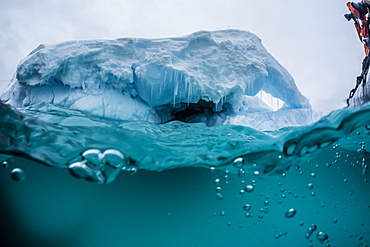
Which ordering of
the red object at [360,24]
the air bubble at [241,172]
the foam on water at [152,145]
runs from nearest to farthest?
1. the foam on water at [152,145]
2. the air bubble at [241,172]
3. the red object at [360,24]

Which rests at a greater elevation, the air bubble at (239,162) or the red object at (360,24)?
the red object at (360,24)

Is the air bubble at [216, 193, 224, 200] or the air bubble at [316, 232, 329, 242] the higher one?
the air bubble at [216, 193, 224, 200]

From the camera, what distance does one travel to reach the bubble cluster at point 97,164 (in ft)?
10.5

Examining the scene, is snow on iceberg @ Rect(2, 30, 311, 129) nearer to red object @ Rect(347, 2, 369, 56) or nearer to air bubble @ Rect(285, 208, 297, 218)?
red object @ Rect(347, 2, 369, 56)

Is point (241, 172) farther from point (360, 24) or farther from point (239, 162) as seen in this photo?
point (360, 24)

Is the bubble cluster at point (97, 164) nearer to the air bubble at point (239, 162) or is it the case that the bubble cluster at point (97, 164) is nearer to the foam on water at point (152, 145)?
the foam on water at point (152, 145)

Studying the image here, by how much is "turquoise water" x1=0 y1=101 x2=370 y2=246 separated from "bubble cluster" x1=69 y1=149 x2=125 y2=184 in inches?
0.8

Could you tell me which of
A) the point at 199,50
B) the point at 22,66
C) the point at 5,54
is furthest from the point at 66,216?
the point at 199,50

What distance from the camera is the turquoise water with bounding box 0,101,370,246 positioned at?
360 cm

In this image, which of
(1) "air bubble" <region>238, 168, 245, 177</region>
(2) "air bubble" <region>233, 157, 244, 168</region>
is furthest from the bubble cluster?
(1) "air bubble" <region>238, 168, 245, 177</region>

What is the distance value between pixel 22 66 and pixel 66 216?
16.4 ft

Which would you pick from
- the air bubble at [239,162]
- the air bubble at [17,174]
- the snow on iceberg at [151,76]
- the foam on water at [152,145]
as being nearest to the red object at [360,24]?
the snow on iceberg at [151,76]

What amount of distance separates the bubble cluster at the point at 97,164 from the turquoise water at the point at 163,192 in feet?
0.07

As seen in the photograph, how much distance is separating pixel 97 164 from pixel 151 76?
12.7 ft
